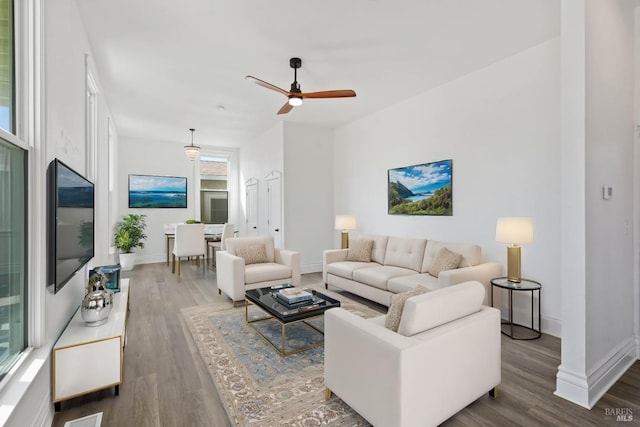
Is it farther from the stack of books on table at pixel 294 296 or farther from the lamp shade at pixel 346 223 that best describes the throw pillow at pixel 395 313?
the lamp shade at pixel 346 223

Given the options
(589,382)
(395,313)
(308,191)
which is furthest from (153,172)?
(589,382)

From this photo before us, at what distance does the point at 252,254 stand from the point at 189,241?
7.18ft

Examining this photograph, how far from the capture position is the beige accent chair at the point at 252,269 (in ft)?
13.1

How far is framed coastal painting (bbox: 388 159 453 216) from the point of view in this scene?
4.20 meters

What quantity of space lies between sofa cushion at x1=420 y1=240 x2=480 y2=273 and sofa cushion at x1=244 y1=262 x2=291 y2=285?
6.12 feet

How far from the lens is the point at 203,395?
2170 millimetres

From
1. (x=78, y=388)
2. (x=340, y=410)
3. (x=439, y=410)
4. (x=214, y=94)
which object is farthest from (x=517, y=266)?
(x=214, y=94)

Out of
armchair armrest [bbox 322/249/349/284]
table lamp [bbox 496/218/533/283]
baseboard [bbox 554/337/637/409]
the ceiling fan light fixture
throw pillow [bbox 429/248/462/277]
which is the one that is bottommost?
baseboard [bbox 554/337/637/409]

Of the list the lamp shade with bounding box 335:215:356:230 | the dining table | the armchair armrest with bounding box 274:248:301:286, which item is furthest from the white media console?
the dining table

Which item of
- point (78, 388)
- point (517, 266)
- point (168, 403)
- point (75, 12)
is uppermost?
point (75, 12)

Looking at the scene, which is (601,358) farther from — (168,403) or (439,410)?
(168,403)

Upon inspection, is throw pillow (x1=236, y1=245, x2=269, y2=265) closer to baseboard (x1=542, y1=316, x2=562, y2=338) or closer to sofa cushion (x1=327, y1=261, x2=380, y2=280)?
sofa cushion (x1=327, y1=261, x2=380, y2=280)

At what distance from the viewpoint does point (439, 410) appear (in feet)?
5.58

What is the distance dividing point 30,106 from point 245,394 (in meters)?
2.17
